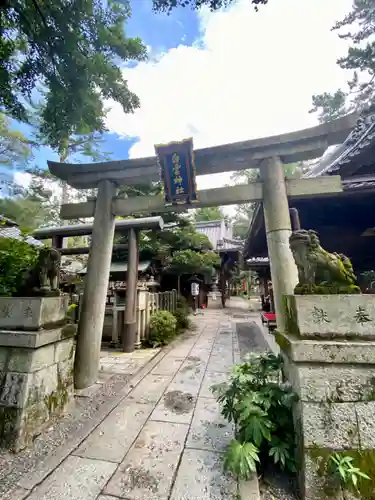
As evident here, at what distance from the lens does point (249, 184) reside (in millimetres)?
4301

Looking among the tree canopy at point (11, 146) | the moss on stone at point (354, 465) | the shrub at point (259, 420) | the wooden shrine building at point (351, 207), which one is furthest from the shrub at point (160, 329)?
the tree canopy at point (11, 146)

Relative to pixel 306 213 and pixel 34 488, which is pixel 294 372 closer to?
pixel 34 488

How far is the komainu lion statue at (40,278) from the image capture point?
Result: 10.1 feet

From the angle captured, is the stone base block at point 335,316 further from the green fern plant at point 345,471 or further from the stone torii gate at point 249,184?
the stone torii gate at point 249,184

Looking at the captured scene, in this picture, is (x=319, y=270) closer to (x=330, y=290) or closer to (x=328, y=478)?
(x=330, y=290)

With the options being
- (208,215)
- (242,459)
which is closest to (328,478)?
(242,459)

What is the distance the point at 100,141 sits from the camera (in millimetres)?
18062

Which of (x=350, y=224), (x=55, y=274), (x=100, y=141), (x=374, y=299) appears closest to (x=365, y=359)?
(x=374, y=299)

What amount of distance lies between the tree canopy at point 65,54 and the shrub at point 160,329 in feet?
18.6

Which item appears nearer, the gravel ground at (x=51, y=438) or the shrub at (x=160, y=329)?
the gravel ground at (x=51, y=438)

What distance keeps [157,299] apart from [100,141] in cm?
1482

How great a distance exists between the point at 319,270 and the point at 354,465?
1.47 metres

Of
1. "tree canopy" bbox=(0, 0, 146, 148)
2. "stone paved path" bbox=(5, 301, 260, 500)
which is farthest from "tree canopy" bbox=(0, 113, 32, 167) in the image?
"stone paved path" bbox=(5, 301, 260, 500)

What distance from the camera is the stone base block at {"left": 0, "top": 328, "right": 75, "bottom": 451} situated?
102 inches
